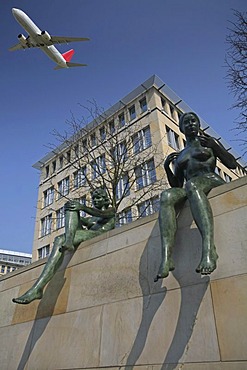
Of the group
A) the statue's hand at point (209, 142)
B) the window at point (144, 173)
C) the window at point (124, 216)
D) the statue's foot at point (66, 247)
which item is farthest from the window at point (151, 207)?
the statue's hand at point (209, 142)

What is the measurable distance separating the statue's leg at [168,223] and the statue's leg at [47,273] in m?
2.34

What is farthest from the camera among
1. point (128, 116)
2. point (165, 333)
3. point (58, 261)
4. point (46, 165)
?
point (46, 165)

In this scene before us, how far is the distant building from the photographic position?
93.4 m

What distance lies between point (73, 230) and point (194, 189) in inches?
100

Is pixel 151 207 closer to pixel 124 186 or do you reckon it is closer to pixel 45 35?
pixel 124 186

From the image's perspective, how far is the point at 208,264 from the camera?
2852mm

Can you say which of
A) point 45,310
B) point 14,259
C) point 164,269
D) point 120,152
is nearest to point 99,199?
point 45,310

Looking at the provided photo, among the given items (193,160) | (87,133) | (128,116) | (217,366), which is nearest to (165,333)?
(217,366)

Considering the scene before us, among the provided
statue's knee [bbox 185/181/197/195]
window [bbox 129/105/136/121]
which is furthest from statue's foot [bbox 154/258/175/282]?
window [bbox 129/105/136/121]

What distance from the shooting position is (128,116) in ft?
108

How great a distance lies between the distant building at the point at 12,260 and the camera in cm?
A: 9338

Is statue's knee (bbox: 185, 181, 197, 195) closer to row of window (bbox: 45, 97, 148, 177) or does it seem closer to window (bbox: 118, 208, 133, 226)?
window (bbox: 118, 208, 133, 226)

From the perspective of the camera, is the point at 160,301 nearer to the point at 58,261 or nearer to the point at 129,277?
the point at 129,277

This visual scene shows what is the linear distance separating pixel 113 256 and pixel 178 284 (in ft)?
4.62
